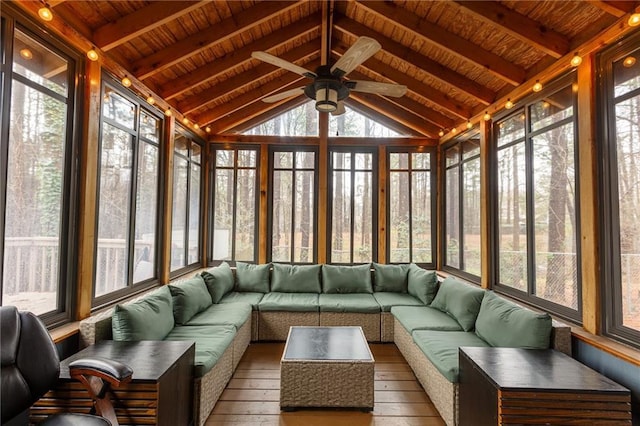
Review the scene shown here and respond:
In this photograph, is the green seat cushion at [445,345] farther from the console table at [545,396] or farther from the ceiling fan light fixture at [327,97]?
the ceiling fan light fixture at [327,97]

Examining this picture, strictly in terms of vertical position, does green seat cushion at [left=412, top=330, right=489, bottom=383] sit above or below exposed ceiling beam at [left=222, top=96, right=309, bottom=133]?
below

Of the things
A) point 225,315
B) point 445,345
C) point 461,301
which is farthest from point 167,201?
point 461,301

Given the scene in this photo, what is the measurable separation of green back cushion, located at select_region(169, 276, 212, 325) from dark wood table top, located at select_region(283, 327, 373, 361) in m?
1.06

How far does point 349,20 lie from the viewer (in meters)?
3.82

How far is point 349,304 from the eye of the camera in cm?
400

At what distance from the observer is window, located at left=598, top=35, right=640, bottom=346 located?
6.73 feet

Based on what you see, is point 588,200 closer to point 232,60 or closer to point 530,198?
point 530,198

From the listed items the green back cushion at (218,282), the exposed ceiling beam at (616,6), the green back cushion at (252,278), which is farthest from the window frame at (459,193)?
the green back cushion at (218,282)

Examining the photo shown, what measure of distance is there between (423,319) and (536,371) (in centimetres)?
150

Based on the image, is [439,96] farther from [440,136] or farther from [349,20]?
[349,20]

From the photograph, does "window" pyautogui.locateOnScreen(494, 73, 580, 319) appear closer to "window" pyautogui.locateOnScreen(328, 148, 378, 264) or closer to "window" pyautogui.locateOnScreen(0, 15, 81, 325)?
"window" pyautogui.locateOnScreen(328, 148, 378, 264)

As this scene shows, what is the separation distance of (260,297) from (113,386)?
101 inches

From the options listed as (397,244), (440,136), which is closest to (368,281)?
(397,244)

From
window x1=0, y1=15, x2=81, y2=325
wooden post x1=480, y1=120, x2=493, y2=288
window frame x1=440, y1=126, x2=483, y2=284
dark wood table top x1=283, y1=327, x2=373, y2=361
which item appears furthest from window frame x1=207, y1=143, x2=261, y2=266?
wooden post x1=480, y1=120, x2=493, y2=288
